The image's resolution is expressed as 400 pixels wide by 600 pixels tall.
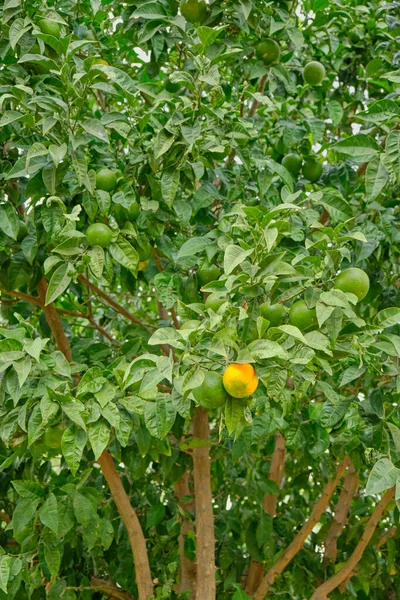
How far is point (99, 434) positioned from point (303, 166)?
46.4 inches

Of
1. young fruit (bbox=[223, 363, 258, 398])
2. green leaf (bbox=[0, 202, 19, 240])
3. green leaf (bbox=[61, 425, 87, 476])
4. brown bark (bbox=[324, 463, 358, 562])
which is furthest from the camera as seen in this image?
brown bark (bbox=[324, 463, 358, 562])

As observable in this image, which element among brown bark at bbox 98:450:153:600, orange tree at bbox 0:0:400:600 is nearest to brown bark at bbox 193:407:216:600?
orange tree at bbox 0:0:400:600

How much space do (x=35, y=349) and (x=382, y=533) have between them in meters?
1.81

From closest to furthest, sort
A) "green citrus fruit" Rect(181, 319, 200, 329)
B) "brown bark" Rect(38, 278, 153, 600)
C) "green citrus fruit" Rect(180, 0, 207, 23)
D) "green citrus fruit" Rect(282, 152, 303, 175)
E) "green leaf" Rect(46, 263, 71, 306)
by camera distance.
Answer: "green citrus fruit" Rect(181, 319, 200, 329) < "green leaf" Rect(46, 263, 71, 306) < "green citrus fruit" Rect(180, 0, 207, 23) < "brown bark" Rect(38, 278, 153, 600) < "green citrus fruit" Rect(282, 152, 303, 175)

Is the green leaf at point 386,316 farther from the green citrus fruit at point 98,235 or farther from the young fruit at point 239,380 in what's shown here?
the green citrus fruit at point 98,235

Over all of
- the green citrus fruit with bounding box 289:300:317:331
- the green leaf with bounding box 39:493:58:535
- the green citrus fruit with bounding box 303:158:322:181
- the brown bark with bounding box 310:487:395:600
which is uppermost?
the green citrus fruit with bounding box 289:300:317:331

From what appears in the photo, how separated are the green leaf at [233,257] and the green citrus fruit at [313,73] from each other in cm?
111

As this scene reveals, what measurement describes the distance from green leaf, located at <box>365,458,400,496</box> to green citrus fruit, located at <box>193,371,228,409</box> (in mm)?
330

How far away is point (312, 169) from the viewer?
2.32 meters

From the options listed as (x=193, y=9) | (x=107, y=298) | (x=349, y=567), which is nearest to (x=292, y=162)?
(x=193, y=9)

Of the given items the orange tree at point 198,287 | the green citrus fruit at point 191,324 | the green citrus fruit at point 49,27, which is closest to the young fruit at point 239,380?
the orange tree at point 198,287

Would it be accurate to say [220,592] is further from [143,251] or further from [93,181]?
[93,181]

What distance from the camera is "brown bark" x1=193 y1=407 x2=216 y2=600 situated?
86.7 inches

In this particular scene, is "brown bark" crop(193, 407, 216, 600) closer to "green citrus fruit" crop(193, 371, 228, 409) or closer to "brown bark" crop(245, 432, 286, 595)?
"brown bark" crop(245, 432, 286, 595)
